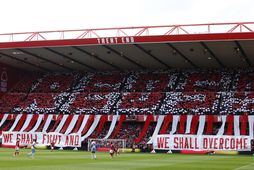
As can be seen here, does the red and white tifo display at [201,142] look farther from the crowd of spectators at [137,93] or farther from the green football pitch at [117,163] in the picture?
the green football pitch at [117,163]

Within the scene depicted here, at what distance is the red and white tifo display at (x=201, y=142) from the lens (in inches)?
1858

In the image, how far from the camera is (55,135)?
2111 inches

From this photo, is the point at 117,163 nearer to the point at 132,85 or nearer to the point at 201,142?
the point at 201,142

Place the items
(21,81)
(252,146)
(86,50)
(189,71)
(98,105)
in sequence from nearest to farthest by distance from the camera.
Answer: (252,146)
(86,50)
(98,105)
(189,71)
(21,81)

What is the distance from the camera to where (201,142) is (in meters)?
48.6

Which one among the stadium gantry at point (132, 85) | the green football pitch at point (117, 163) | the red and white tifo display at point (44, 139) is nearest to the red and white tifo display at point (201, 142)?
the stadium gantry at point (132, 85)

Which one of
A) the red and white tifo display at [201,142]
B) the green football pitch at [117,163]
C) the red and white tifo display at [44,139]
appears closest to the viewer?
the green football pitch at [117,163]

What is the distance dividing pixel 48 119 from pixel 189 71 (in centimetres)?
2031

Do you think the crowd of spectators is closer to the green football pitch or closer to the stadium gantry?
the stadium gantry

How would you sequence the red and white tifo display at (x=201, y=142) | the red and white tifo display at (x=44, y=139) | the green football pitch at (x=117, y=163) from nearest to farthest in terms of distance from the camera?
the green football pitch at (x=117, y=163) < the red and white tifo display at (x=201, y=142) < the red and white tifo display at (x=44, y=139)

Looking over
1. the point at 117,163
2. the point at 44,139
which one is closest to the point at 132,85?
the point at 44,139

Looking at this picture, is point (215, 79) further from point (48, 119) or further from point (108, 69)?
point (48, 119)

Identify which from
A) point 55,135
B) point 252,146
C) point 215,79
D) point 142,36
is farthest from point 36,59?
point 252,146

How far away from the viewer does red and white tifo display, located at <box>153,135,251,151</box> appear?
47.2m
